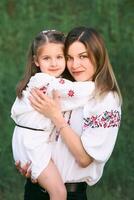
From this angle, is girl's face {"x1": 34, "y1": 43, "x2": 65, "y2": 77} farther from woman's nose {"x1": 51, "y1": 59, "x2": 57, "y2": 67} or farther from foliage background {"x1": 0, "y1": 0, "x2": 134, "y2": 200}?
foliage background {"x1": 0, "y1": 0, "x2": 134, "y2": 200}

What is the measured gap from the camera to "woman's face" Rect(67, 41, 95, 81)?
3301 mm

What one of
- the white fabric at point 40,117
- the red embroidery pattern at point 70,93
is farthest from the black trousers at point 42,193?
the red embroidery pattern at point 70,93

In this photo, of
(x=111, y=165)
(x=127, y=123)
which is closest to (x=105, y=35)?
(x=127, y=123)

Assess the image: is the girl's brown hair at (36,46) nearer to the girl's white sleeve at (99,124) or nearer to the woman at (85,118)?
the woman at (85,118)

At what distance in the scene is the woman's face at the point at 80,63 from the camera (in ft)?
10.8

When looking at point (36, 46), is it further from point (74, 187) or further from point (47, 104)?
point (74, 187)

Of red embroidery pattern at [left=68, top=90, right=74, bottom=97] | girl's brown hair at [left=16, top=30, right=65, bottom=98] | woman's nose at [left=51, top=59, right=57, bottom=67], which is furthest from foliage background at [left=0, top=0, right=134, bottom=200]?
red embroidery pattern at [left=68, top=90, right=74, bottom=97]

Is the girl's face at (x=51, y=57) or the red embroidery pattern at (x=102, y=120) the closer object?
the red embroidery pattern at (x=102, y=120)

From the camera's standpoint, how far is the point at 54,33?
11.2ft

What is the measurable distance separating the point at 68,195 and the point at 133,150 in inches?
85.2

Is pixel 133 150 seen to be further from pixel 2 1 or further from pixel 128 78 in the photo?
pixel 2 1

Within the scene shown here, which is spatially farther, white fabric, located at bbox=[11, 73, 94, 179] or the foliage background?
the foliage background

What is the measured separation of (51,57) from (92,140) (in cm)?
50

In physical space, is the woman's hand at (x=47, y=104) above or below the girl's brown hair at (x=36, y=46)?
below
